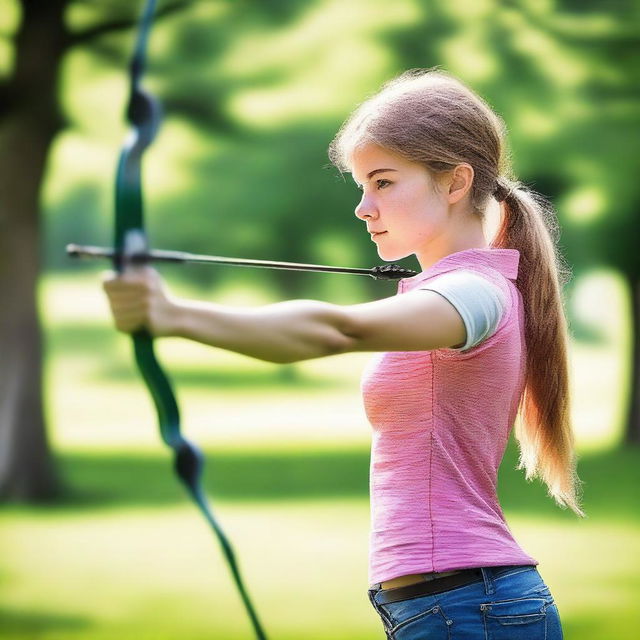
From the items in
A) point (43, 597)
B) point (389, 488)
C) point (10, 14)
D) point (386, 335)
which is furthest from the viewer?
point (10, 14)

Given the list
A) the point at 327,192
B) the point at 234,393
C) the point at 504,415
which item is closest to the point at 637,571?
the point at 327,192

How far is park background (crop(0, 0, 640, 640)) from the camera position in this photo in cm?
509

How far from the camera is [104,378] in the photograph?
Answer: 7.08 metres

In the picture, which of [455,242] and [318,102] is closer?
[455,242]

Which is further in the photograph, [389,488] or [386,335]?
[389,488]

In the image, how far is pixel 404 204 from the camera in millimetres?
1324

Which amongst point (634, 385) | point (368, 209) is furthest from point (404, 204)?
point (634, 385)

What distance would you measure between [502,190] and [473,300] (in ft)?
0.95

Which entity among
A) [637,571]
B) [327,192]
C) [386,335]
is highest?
[327,192]

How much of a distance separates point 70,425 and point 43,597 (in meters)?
2.33

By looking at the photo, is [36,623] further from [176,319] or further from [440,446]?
[176,319]

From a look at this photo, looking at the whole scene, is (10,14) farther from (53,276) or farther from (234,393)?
(234,393)

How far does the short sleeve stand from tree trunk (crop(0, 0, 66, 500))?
447 cm

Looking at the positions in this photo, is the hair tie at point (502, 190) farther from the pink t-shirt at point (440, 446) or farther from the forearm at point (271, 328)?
A: the forearm at point (271, 328)
